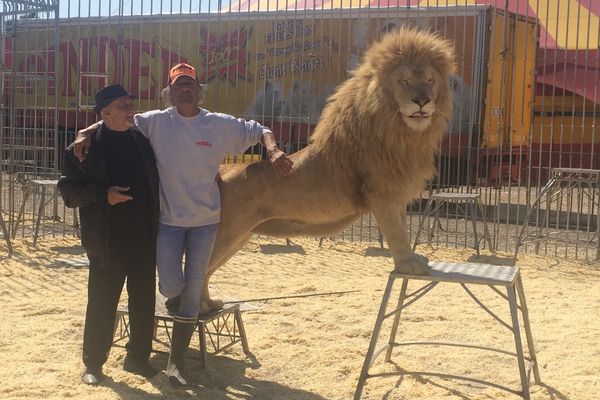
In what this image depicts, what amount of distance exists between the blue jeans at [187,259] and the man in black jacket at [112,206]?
84 millimetres

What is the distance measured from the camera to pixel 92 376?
4.25 meters

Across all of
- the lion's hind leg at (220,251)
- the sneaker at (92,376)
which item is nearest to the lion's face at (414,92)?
the lion's hind leg at (220,251)

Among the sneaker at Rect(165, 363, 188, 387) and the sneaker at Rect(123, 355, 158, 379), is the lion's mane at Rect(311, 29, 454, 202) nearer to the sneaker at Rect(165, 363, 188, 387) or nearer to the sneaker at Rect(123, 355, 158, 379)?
the sneaker at Rect(165, 363, 188, 387)

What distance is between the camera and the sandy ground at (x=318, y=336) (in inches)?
168

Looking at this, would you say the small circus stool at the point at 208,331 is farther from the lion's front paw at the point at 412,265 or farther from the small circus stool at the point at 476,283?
the lion's front paw at the point at 412,265

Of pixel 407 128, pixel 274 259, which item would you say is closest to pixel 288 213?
pixel 407 128

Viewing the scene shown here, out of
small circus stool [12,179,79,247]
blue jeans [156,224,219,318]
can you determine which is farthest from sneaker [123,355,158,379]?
small circus stool [12,179,79,247]

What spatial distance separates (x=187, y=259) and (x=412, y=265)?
1.24 meters

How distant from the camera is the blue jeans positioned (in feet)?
13.6

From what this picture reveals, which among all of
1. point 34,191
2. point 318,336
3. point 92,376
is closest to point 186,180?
point 92,376

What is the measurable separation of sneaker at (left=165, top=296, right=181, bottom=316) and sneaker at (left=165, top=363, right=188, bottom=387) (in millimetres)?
316

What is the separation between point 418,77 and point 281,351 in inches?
82.4

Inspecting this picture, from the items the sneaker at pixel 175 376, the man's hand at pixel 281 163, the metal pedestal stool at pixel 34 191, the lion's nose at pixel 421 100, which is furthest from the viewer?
the metal pedestal stool at pixel 34 191

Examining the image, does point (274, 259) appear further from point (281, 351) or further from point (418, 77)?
point (418, 77)
